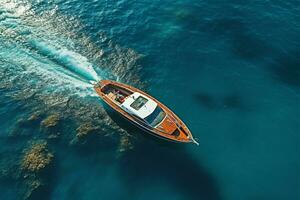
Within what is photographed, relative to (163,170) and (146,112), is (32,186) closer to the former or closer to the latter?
(163,170)

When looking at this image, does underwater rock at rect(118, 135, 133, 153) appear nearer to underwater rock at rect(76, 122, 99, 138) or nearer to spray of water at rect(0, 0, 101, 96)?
underwater rock at rect(76, 122, 99, 138)

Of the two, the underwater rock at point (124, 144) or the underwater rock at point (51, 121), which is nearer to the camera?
the underwater rock at point (124, 144)

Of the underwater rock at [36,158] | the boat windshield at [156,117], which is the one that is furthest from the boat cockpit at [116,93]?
the underwater rock at [36,158]

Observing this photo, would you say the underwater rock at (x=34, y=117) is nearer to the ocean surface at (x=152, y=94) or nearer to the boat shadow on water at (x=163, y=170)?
the ocean surface at (x=152, y=94)

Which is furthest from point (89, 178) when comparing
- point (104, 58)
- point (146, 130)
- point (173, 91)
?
point (104, 58)

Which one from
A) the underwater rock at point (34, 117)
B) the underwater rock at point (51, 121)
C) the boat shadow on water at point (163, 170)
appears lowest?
the boat shadow on water at point (163, 170)

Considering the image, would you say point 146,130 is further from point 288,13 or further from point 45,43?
point 288,13
